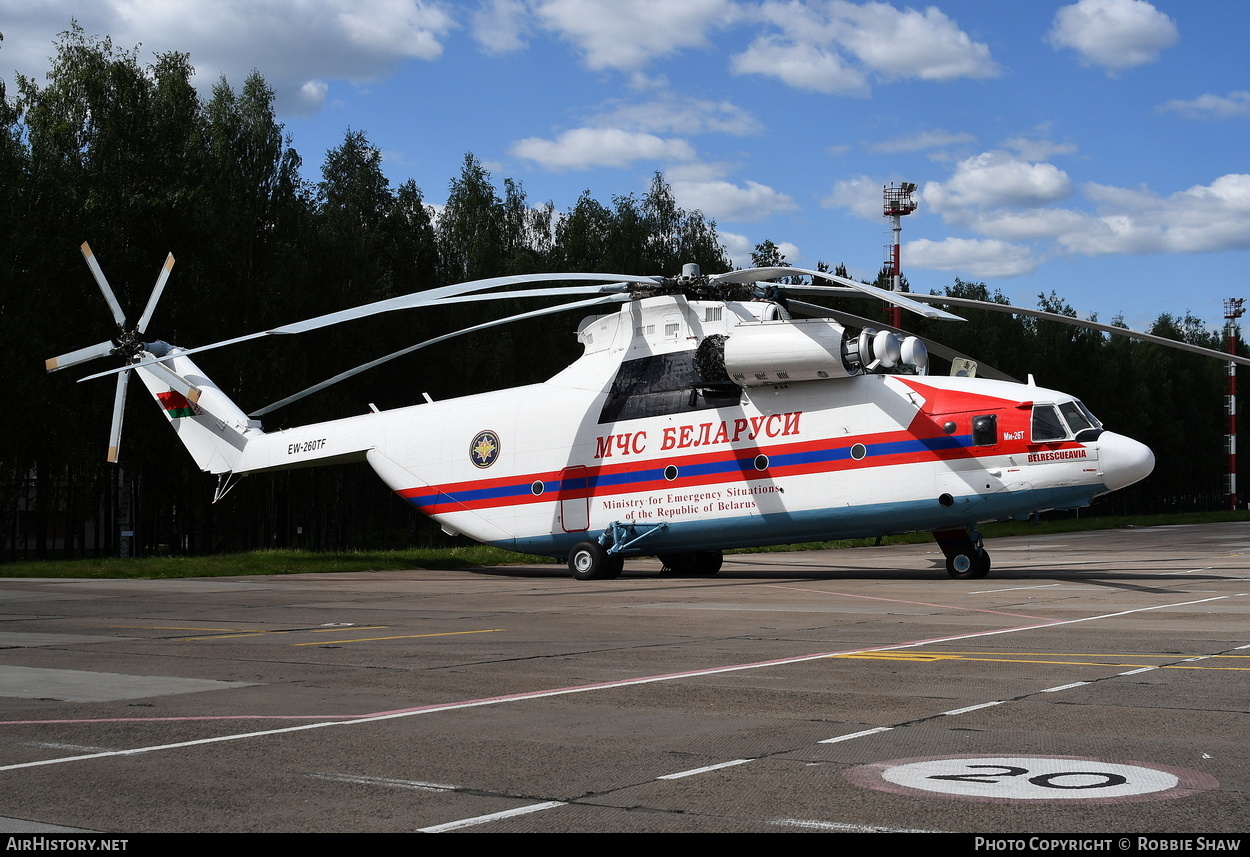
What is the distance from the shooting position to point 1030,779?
568 cm

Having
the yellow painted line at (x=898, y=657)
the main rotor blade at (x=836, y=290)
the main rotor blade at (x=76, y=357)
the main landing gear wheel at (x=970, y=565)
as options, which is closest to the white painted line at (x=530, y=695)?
the yellow painted line at (x=898, y=657)

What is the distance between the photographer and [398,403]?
56.2m

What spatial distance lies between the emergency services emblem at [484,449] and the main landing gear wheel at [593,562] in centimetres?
320

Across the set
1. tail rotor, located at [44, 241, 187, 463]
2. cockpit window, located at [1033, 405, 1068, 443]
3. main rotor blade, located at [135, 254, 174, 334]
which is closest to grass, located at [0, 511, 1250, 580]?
tail rotor, located at [44, 241, 187, 463]

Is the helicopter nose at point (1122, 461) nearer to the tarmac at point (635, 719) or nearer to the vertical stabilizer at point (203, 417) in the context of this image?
the tarmac at point (635, 719)

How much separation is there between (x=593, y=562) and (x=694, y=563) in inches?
117

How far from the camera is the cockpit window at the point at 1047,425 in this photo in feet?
70.0

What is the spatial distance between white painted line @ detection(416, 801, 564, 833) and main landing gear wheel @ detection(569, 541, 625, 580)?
20.0m

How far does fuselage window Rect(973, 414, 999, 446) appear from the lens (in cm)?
2169

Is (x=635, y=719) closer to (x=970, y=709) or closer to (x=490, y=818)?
(x=970, y=709)

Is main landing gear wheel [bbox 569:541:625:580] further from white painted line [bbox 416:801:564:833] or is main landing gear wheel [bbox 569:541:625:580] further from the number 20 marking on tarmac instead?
white painted line [bbox 416:801:564:833]

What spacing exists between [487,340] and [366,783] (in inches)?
2037

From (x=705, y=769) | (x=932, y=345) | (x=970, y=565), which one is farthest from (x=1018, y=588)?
(x=705, y=769)

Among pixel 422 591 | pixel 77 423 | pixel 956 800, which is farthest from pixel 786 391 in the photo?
pixel 77 423
